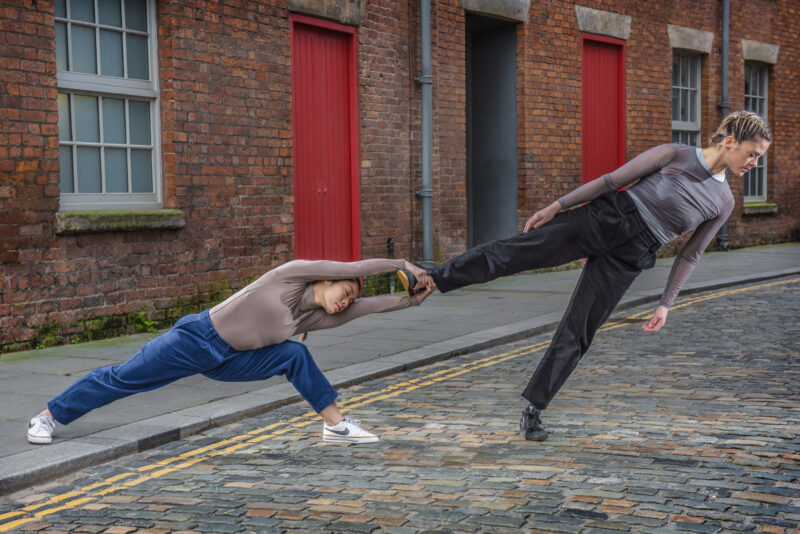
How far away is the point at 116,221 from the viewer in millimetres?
9375

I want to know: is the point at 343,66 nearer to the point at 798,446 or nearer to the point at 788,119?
the point at 798,446

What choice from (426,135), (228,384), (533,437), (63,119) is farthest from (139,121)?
(533,437)

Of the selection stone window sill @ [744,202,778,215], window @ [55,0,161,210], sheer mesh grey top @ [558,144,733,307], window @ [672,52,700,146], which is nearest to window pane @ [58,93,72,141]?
window @ [55,0,161,210]

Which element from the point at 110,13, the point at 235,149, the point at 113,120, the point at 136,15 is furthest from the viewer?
the point at 235,149

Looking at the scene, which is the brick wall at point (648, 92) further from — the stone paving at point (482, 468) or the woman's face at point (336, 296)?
the woman's face at point (336, 296)

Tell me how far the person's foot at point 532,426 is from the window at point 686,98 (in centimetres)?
1425

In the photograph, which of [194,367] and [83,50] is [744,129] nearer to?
[194,367]

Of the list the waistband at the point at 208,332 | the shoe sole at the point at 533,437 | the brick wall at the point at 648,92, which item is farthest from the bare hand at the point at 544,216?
the brick wall at the point at 648,92

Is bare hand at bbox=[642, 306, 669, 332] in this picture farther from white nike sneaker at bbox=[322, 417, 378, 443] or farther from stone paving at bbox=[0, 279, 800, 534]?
white nike sneaker at bbox=[322, 417, 378, 443]

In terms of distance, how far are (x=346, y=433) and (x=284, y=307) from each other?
92 cm

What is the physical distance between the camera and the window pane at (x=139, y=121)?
9.91 metres

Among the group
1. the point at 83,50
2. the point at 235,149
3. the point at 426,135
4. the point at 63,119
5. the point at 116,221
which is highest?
the point at 83,50

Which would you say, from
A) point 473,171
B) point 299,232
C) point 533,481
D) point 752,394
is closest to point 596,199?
point 533,481

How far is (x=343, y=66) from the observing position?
12.4 meters
